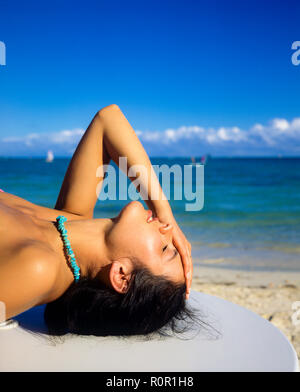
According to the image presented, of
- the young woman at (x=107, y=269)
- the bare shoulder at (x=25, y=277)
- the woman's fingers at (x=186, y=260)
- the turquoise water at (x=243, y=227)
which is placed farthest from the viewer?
the turquoise water at (x=243, y=227)

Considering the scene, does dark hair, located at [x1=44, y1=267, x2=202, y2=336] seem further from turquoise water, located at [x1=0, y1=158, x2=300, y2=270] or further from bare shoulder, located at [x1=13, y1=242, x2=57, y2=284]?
turquoise water, located at [x1=0, y1=158, x2=300, y2=270]

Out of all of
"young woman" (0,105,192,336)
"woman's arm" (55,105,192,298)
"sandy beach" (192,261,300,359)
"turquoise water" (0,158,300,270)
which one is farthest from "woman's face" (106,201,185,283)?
"turquoise water" (0,158,300,270)

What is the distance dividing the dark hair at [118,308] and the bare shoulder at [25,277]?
247 millimetres

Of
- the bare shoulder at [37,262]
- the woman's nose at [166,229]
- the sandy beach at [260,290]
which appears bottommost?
the sandy beach at [260,290]

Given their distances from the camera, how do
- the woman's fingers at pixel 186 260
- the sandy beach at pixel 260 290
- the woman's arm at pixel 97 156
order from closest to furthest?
the woman's fingers at pixel 186 260 < the woman's arm at pixel 97 156 < the sandy beach at pixel 260 290

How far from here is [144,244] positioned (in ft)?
6.22

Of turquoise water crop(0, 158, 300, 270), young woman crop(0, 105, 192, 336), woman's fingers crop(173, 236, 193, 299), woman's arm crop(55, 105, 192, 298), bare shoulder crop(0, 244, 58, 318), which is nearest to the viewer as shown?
bare shoulder crop(0, 244, 58, 318)

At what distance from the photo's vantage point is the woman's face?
1.89 m

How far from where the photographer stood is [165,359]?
159 cm

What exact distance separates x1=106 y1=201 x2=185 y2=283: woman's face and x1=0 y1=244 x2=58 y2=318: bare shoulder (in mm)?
379

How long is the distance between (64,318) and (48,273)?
38 cm

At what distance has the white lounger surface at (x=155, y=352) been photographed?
153 cm

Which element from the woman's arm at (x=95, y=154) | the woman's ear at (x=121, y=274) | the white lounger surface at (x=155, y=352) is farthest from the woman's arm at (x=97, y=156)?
the white lounger surface at (x=155, y=352)

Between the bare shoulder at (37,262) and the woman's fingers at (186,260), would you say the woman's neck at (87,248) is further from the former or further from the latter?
the woman's fingers at (186,260)
